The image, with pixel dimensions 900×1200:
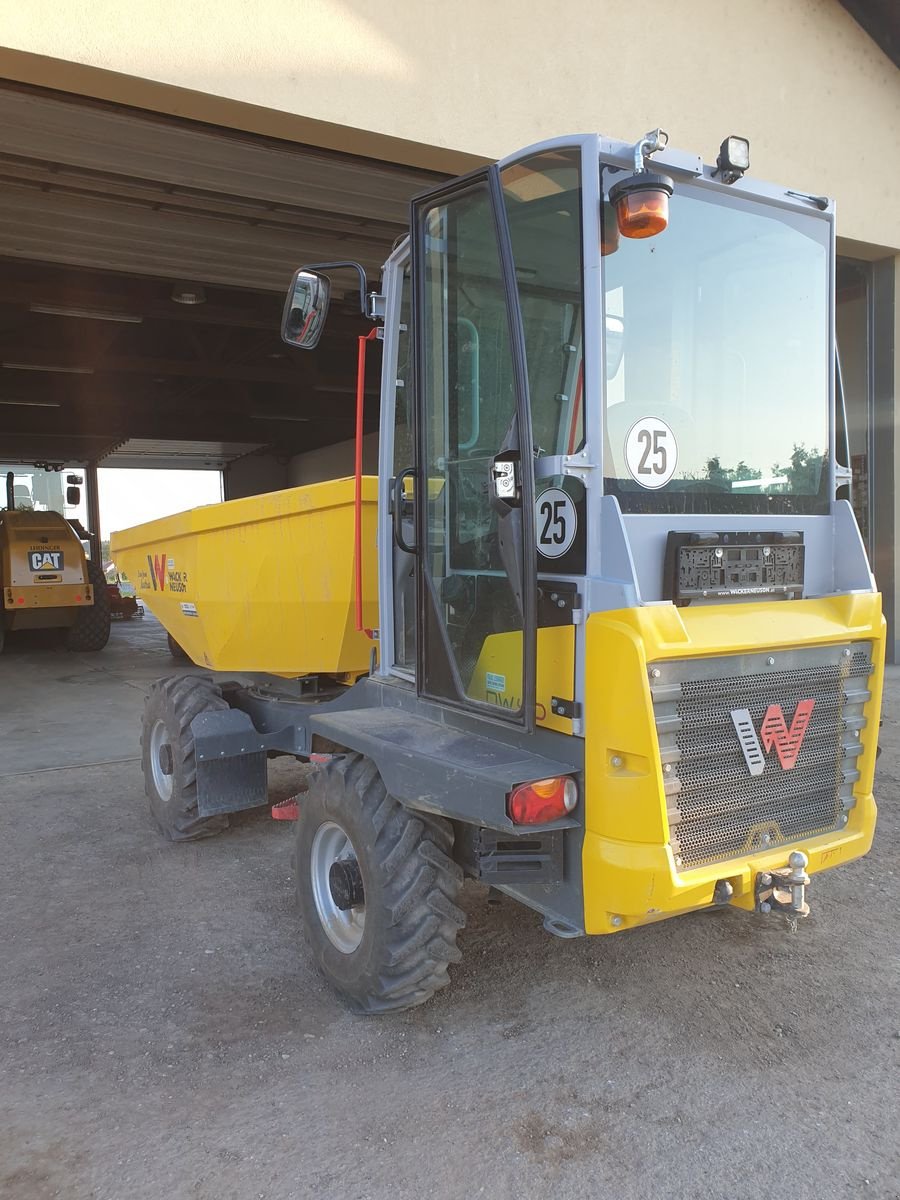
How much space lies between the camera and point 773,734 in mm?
2807

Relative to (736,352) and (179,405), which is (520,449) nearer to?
(736,352)

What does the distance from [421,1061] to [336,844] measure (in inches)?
31.3

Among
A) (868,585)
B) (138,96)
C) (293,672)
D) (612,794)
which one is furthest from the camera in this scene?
(138,96)

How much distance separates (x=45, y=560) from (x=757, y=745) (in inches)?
467

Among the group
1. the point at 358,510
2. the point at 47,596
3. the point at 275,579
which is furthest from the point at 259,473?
the point at 358,510

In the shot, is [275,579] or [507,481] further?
[275,579]

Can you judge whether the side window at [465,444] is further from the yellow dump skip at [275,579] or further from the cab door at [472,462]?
the yellow dump skip at [275,579]

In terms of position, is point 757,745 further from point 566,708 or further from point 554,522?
point 554,522

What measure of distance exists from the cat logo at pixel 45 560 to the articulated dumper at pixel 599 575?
34.5 feet

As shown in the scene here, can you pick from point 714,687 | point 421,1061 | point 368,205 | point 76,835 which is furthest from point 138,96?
point 421,1061

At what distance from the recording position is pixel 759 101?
8352 mm

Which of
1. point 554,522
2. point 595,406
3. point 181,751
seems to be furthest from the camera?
point 181,751

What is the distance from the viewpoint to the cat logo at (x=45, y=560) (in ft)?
41.1

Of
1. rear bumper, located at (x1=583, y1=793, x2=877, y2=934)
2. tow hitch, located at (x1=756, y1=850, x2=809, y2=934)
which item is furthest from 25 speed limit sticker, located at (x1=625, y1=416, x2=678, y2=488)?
tow hitch, located at (x1=756, y1=850, x2=809, y2=934)
